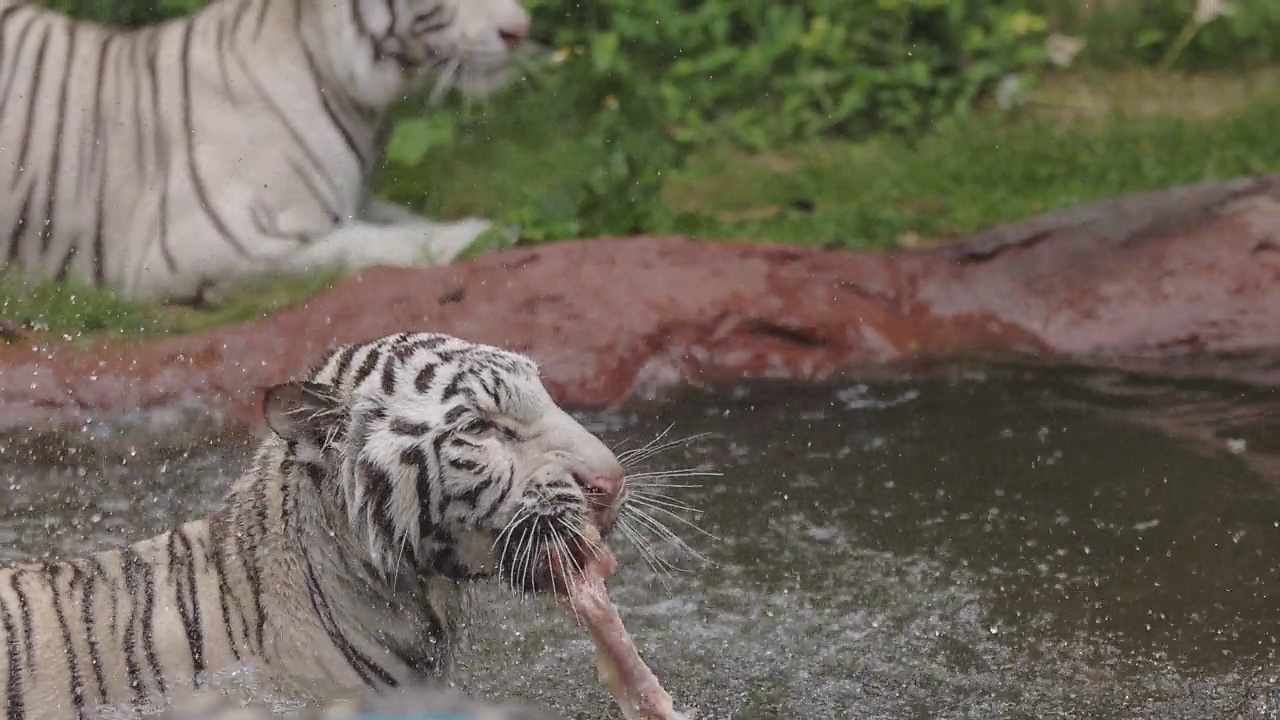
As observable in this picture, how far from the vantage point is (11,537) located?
11.6 feet

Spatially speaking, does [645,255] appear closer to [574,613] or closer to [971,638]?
[971,638]

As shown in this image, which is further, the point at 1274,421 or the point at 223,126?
the point at 223,126

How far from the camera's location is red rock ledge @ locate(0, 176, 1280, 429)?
425cm

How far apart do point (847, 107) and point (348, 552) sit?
14.7 ft

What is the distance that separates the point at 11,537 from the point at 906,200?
344 cm

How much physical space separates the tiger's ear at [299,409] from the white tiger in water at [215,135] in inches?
107

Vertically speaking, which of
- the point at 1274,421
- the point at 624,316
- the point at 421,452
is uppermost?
the point at 421,452

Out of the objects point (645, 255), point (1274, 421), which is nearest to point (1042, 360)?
point (1274, 421)

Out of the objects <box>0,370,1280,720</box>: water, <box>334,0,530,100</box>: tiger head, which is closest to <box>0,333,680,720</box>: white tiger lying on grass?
<box>0,370,1280,720</box>: water

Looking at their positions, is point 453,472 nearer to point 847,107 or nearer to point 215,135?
point 215,135

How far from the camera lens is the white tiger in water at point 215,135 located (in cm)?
505

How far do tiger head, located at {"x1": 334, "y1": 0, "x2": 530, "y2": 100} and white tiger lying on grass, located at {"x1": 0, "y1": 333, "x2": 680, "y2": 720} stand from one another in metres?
2.97

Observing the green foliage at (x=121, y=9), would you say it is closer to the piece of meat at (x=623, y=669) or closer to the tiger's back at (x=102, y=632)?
the tiger's back at (x=102, y=632)

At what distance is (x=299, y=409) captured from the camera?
2.30 metres
